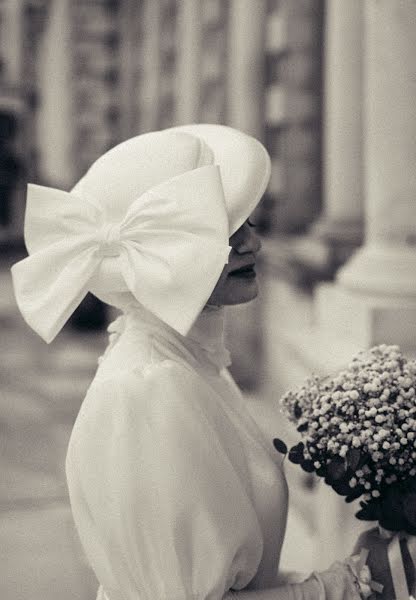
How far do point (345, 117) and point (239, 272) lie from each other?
4.27 metres

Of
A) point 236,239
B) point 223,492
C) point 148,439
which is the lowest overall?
point 223,492

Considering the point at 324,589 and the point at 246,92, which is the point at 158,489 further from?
the point at 246,92

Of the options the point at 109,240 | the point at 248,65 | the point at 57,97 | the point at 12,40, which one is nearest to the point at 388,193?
the point at 109,240

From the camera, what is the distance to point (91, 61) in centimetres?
2061

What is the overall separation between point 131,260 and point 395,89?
2.74 metres

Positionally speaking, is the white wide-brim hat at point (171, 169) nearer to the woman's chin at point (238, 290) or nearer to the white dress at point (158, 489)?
the woman's chin at point (238, 290)

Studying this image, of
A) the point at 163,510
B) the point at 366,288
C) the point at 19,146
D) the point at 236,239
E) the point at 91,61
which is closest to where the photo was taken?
the point at 163,510

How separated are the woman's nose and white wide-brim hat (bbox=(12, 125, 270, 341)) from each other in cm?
12

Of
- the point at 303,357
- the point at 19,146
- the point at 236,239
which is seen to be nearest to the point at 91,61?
the point at 19,146

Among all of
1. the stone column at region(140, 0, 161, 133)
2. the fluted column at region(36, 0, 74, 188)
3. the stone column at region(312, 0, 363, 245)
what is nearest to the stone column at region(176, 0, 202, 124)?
the stone column at region(140, 0, 161, 133)

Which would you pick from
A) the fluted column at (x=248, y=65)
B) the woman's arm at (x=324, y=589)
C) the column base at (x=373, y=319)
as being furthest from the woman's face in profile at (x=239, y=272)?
the fluted column at (x=248, y=65)

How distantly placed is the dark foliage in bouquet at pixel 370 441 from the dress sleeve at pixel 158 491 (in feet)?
0.81

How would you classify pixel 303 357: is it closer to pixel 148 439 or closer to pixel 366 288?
pixel 366 288

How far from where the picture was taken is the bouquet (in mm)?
1800
